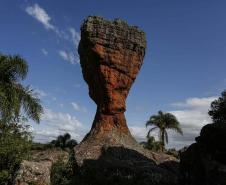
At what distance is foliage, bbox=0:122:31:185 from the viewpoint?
1770cm

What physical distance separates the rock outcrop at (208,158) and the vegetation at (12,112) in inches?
391

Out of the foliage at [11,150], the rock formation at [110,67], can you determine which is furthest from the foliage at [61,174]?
the rock formation at [110,67]

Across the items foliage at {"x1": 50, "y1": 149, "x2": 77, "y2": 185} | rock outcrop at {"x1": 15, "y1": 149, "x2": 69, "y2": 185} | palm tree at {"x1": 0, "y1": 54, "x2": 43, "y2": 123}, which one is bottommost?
rock outcrop at {"x1": 15, "y1": 149, "x2": 69, "y2": 185}

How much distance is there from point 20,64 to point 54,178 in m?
8.32

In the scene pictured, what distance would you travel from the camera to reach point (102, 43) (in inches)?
1624

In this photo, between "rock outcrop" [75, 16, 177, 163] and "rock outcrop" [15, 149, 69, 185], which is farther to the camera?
"rock outcrop" [75, 16, 177, 163]

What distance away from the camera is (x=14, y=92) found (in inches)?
1040

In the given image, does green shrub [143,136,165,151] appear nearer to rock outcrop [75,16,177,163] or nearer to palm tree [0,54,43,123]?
rock outcrop [75,16,177,163]

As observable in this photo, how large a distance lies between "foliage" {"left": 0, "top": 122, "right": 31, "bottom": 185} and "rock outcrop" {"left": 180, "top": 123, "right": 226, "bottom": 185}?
9947 mm

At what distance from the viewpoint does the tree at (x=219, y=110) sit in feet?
124

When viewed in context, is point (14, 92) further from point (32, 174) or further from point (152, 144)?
point (152, 144)

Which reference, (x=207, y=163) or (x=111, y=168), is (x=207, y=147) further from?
(x=111, y=168)

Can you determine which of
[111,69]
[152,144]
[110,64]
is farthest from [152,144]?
[110,64]

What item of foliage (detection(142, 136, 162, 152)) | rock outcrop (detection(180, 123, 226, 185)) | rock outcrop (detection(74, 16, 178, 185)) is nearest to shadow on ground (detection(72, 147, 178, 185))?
rock outcrop (detection(74, 16, 178, 185))
